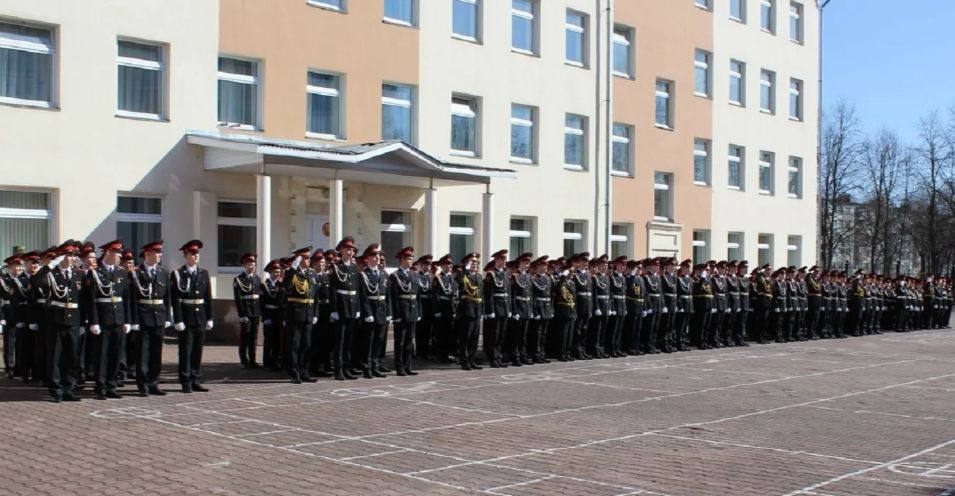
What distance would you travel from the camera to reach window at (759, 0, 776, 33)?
1563 inches

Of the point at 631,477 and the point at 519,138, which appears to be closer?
the point at 631,477

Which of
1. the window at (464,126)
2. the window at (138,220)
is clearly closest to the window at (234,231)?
the window at (138,220)

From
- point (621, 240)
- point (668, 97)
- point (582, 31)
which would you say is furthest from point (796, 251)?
point (582, 31)

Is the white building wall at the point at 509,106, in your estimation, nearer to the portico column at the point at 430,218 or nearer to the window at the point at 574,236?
the window at the point at 574,236

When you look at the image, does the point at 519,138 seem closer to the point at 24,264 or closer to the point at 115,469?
the point at 24,264

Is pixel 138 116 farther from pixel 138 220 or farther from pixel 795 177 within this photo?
pixel 795 177

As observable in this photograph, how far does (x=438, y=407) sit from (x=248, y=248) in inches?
445

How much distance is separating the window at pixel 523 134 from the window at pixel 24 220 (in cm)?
1244

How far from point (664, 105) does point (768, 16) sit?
332 inches

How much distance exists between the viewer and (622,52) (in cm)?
3272

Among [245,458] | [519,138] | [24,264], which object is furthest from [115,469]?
[519,138]

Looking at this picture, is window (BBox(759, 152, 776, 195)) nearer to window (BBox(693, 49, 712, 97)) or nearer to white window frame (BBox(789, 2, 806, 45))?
window (BBox(693, 49, 712, 97))

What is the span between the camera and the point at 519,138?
95.7ft

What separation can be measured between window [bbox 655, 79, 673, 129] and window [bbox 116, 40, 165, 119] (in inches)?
674
